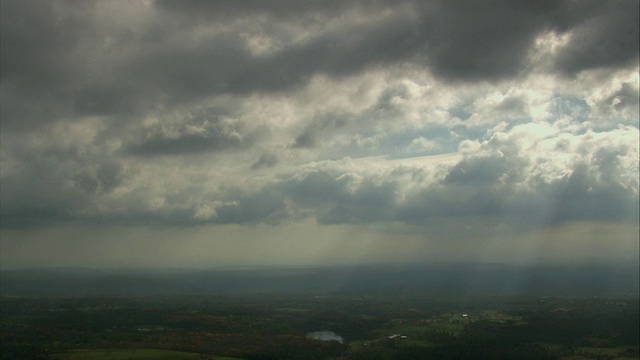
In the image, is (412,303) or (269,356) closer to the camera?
Answer: (269,356)

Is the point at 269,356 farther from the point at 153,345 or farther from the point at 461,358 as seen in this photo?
the point at 461,358

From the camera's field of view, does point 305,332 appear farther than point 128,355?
Yes

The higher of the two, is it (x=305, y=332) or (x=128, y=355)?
(x=128, y=355)

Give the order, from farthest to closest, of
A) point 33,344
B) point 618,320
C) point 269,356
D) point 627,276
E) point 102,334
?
point 627,276
point 618,320
point 102,334
point 269,356
point 33,344

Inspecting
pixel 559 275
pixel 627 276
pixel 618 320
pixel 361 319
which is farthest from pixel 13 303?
pixel 627 276

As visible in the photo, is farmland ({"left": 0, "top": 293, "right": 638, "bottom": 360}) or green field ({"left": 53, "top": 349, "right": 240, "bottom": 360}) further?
farmland ({"left": 0, "top": 293, "right": 638, "bottom": 360})

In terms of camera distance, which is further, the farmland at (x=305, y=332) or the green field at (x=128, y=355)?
the farmland at (x=305, y=332)

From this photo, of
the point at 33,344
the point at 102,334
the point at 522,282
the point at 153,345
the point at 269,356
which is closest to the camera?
the point at 33,344

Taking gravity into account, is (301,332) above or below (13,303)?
below
